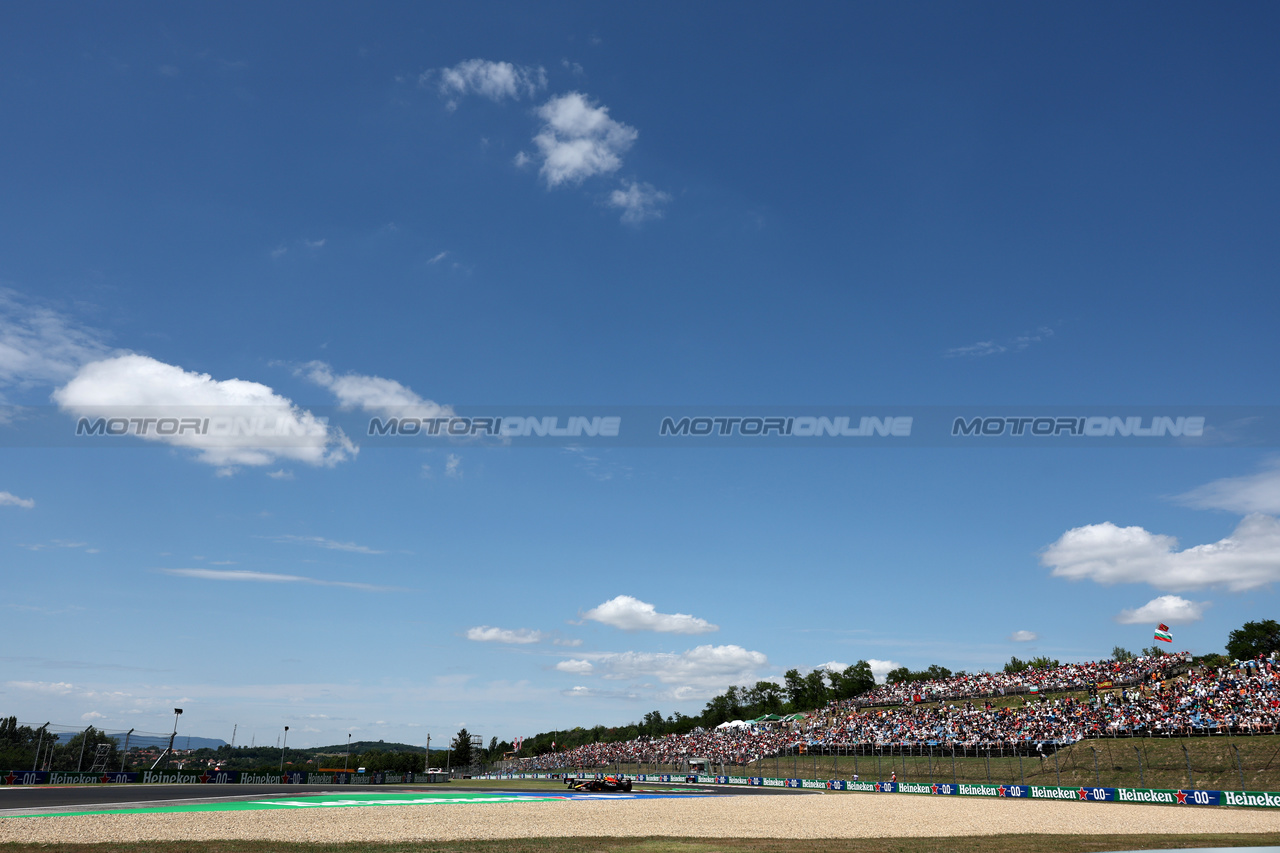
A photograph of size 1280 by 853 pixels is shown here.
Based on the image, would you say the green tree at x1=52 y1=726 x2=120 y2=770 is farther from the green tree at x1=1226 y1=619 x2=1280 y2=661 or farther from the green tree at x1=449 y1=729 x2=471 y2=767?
the green tree at x1=1226 y1=619 x2=1280 y2=661

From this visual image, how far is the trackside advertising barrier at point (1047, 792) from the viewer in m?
33.7

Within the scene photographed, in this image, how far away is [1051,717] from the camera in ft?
169

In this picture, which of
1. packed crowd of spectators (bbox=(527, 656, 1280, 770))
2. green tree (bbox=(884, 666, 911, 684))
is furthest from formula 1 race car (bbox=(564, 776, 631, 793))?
green tree (bbox=(884, 666, 911, 684))

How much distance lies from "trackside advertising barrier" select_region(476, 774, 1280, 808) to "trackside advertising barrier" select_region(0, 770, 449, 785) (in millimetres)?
31319

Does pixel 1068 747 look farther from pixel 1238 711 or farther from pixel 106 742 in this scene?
pixel 106 742

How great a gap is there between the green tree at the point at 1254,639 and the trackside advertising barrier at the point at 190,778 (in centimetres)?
10016

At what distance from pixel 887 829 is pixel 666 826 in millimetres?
7041

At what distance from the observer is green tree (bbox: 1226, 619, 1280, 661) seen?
96188 millimetres

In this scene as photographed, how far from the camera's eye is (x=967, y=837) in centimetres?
2223

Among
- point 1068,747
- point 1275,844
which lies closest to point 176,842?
point 1275,844

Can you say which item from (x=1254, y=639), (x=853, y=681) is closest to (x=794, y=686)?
(x=853, y=681)

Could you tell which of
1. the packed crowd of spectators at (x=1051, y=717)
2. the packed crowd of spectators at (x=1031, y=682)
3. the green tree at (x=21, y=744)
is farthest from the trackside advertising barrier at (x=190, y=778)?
the packed crowd of spectators at (x=1031, y=682)

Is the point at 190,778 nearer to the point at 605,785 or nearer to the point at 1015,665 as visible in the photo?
the point at 605,785

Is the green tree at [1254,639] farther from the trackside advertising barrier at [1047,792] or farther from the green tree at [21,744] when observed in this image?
the green tree at [21,744]
